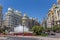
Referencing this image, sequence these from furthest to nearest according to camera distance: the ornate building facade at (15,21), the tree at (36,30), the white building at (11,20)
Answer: the ornate building facade at (15,21) < the white building at (11,20) < the tree at (36,30)

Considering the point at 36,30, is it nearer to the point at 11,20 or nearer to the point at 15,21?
the point at 11,20

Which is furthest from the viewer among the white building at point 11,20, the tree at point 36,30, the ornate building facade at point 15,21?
the ornate building facade at point 15,21

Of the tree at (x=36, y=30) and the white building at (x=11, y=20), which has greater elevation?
the white building at (x=11, y=20)

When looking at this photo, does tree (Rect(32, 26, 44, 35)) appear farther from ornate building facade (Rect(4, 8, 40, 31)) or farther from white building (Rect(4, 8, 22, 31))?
ornate building facade (Rect(4, 8, 40, 31))

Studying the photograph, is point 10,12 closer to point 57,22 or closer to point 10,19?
point 10,19

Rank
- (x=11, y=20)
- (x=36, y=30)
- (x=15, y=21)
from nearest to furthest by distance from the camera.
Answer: (x=36, y=30) → (x=11, y=20) → (x=15, y=21)

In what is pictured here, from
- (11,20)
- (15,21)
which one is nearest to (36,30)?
(11,20)

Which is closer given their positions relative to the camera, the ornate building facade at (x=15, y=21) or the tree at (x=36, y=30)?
the tree at (x=36, y=30)

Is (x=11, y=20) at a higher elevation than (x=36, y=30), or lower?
higher

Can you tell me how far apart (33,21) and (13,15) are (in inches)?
769

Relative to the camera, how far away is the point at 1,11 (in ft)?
497

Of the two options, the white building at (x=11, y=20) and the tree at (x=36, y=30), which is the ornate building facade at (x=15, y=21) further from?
the tree at (x=36, y=30)

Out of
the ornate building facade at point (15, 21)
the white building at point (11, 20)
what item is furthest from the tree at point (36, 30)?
the ornate building facade at point (15, 21)

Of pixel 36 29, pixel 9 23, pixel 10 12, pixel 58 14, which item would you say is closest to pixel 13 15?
pixel 10 12
